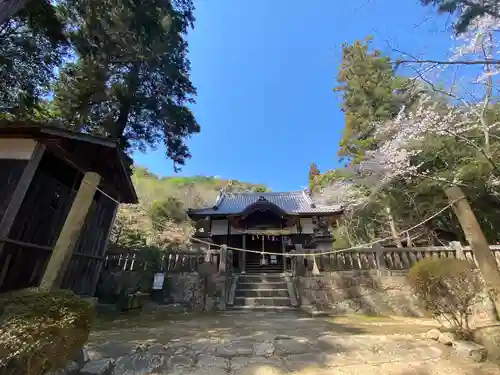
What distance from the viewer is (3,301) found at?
8.00 ft

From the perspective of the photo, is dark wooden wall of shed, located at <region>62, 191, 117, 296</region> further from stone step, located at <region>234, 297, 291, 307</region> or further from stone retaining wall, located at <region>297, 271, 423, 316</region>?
stone retaining wall, located at <region>297, 271, 423, 316</region>

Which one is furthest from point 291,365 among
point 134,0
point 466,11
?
point 134,0

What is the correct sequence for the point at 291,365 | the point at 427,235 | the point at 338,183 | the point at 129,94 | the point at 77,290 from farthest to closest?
the point at 338,183 < the point at 427,235 < the point at 129,94 < the point at 77,290 < the point at 291,365

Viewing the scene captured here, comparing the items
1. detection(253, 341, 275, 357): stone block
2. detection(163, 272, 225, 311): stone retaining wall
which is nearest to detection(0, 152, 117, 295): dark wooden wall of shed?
detection(163, 272, 225, 311): stone retaining wall

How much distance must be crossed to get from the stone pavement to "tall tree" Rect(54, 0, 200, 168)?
25.2 feet

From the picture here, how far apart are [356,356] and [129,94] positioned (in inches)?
415

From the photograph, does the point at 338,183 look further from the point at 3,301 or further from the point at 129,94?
the point at 3,301

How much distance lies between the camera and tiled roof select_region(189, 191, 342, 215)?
50.1 feet

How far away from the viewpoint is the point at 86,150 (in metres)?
6.46

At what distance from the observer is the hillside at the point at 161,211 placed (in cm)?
1607

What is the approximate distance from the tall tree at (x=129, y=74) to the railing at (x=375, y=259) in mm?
7254

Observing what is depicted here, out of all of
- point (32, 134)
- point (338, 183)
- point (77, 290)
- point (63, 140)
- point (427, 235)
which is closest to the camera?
point (32, 134)

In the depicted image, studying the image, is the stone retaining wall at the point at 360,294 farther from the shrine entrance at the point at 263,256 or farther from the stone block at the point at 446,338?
the shrine entrance at the point at 263,256

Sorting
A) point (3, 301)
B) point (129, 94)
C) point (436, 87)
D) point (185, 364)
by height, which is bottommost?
point (185, 364)
